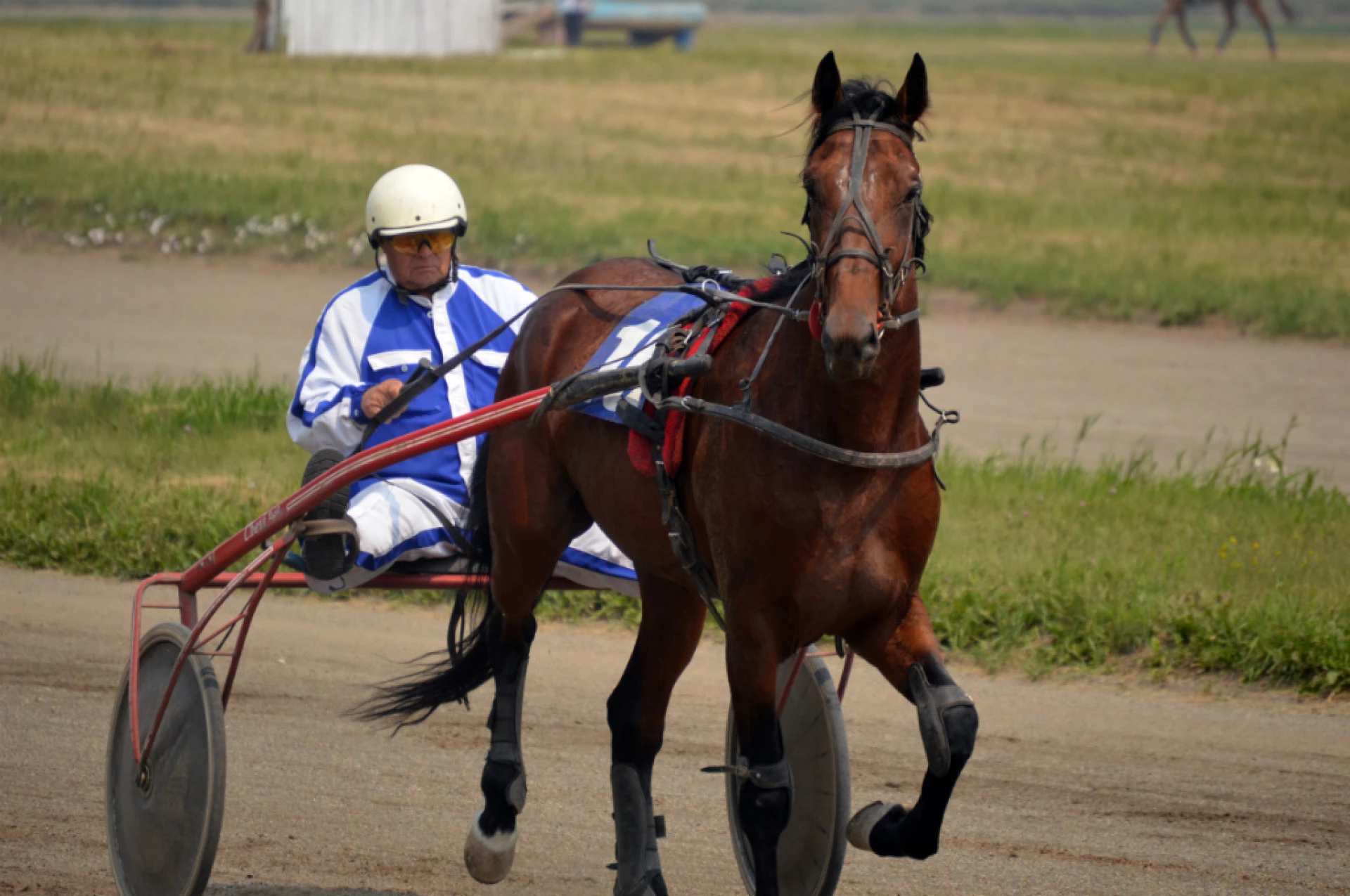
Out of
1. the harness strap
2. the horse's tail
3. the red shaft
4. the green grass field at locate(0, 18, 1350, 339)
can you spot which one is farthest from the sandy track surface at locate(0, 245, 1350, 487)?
the harness strap

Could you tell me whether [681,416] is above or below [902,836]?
above

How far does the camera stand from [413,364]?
4.21 m

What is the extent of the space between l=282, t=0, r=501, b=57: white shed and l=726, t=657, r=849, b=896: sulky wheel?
19.9 metres

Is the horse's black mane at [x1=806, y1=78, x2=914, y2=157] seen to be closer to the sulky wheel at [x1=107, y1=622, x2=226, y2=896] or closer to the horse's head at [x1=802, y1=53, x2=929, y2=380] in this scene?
the horse's head at [x1=802, y1=53, x2=929, y2=380]

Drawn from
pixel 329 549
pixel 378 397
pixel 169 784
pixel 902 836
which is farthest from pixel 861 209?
pixel 169 784

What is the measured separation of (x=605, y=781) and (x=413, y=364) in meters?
1.27

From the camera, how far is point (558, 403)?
3.37 m

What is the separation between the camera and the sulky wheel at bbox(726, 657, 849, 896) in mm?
3496

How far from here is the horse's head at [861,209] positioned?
255cm

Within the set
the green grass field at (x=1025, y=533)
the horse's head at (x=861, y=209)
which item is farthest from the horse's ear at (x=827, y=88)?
the green grass field at (x=1025, y=533)

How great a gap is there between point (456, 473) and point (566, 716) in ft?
3.37

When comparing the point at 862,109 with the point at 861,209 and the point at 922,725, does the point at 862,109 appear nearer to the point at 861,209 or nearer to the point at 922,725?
the point at 861,209

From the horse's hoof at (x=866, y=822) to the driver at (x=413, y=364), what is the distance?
112cm

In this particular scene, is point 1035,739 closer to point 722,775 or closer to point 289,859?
point 722,775
